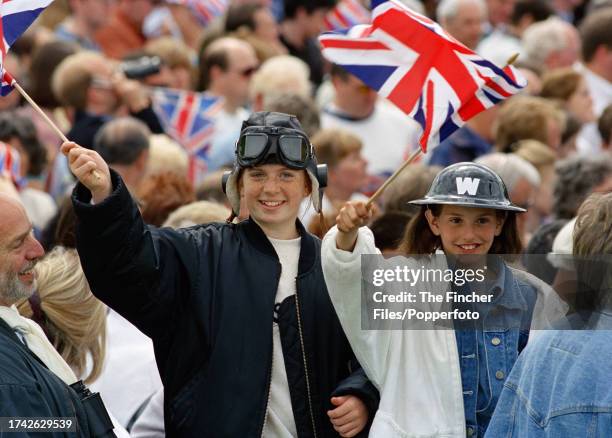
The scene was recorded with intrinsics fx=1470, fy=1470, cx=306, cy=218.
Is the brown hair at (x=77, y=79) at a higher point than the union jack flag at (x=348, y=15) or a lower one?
lower

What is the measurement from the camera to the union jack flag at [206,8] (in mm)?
13609

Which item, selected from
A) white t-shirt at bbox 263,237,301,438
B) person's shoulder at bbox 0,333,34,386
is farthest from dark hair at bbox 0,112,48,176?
person's shoulder at bbox 0,333,34,386

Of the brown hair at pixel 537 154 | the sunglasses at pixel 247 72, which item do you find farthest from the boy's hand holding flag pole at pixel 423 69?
the sunglasses at pixel 247 72

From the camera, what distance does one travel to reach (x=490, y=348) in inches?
203

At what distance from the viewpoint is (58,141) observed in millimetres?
Result: 10594

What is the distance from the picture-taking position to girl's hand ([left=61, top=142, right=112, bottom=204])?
489cm

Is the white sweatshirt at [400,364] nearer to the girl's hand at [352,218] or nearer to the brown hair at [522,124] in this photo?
the girl's hand at [352,218]

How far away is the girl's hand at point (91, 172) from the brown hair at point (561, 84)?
674 centimetres

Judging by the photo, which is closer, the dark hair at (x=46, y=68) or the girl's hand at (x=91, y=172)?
the girl's hand at (x=91, y=172)

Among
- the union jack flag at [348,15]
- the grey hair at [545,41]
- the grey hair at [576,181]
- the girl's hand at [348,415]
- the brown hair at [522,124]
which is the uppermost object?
the union jack flag at [348,15]

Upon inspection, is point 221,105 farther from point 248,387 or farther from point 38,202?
point 248,387

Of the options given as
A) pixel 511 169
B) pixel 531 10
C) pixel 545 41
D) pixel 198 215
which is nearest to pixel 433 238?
pixel 198 215

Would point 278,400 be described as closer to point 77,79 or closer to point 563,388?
point 563,388

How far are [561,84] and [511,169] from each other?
9.75 ft
